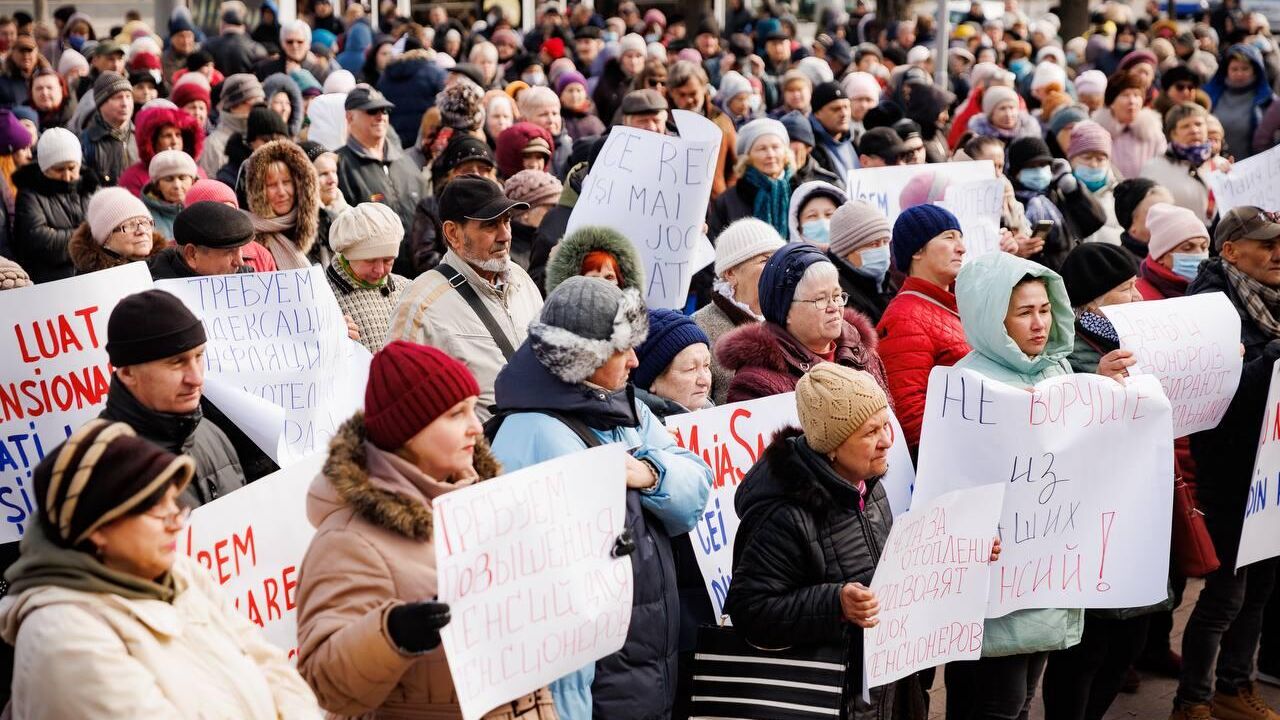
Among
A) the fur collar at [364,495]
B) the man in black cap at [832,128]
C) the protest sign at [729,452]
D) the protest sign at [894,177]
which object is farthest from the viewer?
the man in black cap at [832,128]

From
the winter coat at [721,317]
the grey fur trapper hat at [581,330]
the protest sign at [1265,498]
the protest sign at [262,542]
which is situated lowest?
the protest sign at [1265,498]

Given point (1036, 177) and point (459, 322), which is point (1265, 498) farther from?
point (1036, 177)

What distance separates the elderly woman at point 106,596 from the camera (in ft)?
8.96

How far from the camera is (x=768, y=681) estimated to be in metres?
4.25

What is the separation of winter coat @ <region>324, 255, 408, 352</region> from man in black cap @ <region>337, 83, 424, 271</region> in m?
2.52

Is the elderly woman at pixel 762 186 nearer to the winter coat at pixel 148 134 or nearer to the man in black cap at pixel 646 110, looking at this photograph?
the man in black cap at pixel 646 110

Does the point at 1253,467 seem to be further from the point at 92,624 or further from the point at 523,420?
the point at 92,624

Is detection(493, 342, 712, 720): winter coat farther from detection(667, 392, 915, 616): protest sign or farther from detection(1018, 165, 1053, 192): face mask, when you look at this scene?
detection(1018, 165, 1053, 192): face mask

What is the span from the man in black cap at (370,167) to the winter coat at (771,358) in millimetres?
3877

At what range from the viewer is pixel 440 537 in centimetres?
321

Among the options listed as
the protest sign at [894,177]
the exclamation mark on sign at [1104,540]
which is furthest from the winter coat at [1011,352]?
the protest sign at [894,177]

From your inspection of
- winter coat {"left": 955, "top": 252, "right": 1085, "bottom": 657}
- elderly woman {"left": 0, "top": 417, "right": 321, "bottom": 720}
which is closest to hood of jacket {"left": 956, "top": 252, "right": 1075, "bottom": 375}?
winter coat {"left": 955, "top": 252, "right": 1085, "bottom": 657}

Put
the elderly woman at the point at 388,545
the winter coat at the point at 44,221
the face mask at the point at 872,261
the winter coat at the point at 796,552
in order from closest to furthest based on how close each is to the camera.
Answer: the elderly woman at the point at 388,545
the winter coat at the point at 796,552
the face mask at the point at 872,261
the winter coat at the point at 44,221

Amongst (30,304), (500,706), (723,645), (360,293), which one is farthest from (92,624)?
(360,293)
